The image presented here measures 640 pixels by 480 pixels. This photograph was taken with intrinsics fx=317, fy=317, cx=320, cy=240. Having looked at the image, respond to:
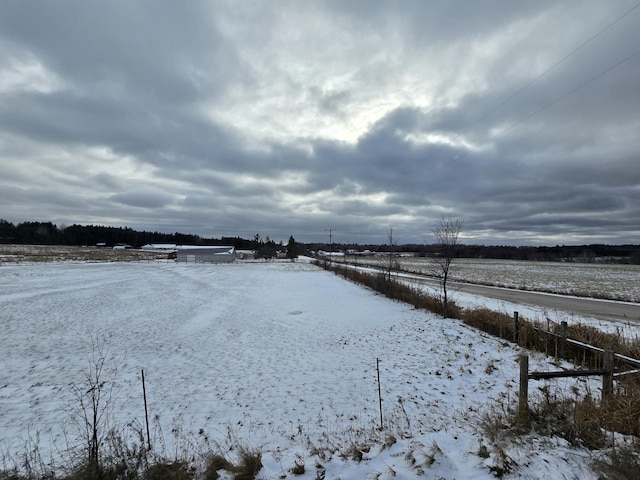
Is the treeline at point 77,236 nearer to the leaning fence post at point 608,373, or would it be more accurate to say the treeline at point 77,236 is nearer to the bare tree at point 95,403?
the bare tree at point 95,403

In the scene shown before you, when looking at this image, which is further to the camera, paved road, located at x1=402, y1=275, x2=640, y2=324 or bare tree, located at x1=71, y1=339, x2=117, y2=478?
paved road, located at x1=402, y1=275, x2=640, y2=324

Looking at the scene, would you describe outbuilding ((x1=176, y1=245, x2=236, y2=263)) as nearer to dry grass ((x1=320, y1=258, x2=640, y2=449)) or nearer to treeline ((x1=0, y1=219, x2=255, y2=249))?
treeline ((x1=0, y1=219, x2=255, y2=249))

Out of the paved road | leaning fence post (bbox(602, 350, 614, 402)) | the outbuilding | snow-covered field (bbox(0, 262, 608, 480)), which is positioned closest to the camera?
snow-covered field (bbox(0, 262, 608, 480))

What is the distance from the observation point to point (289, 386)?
9258mm

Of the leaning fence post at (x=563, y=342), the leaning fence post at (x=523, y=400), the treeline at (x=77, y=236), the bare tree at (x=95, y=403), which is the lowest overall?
the bare tree at (x=95, y=403)

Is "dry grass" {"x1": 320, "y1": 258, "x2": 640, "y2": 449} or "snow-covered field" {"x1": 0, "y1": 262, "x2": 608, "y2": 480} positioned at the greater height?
"dry grass" {"x1": 320, "y1": 258, "x2": 640, "y2": 449}

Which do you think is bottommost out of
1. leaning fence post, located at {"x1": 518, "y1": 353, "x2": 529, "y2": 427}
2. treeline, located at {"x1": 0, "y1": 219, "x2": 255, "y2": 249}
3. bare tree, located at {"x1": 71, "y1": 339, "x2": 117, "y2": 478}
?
bare tree, located at {"x1": 71, "y1": 339, "x2": 117, "y2": 478}

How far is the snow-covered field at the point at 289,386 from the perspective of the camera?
4.64 m

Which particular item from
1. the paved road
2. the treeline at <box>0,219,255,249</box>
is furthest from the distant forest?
the paved road

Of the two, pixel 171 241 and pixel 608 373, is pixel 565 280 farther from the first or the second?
pixel 171 241

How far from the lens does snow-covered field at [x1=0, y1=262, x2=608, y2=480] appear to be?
464cm

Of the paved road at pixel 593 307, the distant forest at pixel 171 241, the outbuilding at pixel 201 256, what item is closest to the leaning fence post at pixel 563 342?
the paved road at pixel 593 307

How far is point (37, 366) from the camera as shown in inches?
414

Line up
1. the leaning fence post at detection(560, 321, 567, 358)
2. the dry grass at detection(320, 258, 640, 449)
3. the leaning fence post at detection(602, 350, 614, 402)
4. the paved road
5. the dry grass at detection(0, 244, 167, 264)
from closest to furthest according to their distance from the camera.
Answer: the dry grass at detection(320, 258, 640, 449) → the leaning fence post at detection(602, 350, 614, 402) → the leaning fence post at detection(560, 321, 567, 358) → the paved road → the dry grass at detection(0, 244, 167, 264)
